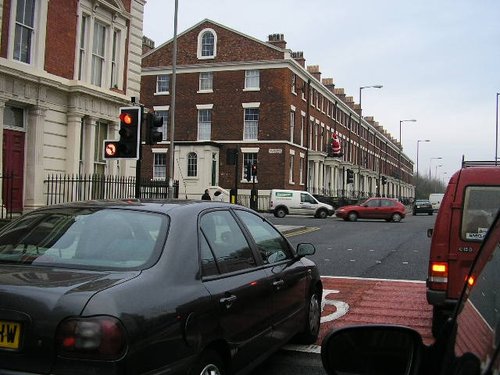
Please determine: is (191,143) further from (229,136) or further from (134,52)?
(134,52)

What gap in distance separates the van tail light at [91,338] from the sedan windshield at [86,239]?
1.90 ft

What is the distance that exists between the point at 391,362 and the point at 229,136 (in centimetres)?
4169

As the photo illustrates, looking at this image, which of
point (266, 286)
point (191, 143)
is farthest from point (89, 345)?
point (191, 143)

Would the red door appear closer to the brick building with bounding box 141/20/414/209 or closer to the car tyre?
the car tyre

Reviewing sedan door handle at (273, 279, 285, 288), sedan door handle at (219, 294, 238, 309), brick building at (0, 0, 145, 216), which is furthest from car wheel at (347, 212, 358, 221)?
sedan door handle at (219, 294, 238, 309)

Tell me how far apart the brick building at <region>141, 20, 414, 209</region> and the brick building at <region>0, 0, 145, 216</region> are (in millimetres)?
19467

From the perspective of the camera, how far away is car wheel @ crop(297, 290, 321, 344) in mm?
5668

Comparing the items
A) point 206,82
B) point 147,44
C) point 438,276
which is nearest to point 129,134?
point 438,276

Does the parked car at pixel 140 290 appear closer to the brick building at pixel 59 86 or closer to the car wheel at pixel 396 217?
the brick building at pixel 59 86

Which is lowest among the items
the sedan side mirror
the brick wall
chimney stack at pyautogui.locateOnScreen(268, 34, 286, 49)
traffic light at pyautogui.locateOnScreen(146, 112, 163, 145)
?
the sedan side mirror

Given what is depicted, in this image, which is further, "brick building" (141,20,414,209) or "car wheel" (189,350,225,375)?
"brick building" (141,20,414,209)

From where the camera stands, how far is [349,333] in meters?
2.06

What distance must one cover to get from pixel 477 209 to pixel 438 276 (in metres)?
0.81

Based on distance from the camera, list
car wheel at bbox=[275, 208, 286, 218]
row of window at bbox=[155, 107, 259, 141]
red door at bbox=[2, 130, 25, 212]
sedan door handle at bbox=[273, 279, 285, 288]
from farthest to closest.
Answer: row of window at bbox=[155, 107, 259, 141]
car wheel at bbox=[275, 208, 286, 218]
red door at bbox=[2, 130, 25, 212]
sedan door handle at bbox=[273, 279, 285, 288]
